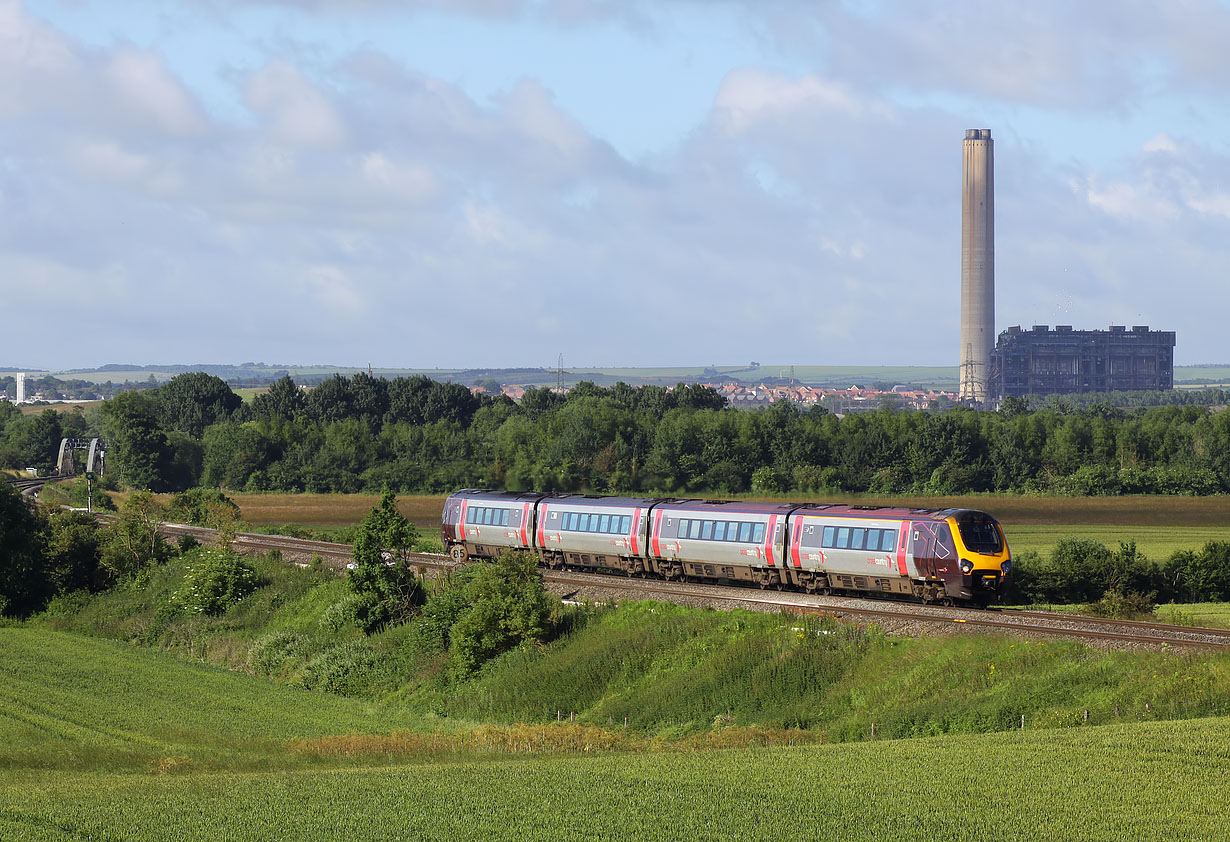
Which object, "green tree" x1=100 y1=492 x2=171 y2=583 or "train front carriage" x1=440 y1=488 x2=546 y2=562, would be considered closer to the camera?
"train front carriage" x1=440 y1=488 x2=546 y2=562

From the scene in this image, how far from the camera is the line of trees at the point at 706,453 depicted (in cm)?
12006

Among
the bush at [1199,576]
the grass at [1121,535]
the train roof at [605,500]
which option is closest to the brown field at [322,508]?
the grass at [1121,535]

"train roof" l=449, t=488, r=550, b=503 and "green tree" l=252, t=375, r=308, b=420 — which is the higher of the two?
"green tree" l=252, t=375, r=308, b=420

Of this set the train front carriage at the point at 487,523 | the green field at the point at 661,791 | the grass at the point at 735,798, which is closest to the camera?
the grass at the point at 735,798

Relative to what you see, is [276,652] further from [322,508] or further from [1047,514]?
[1047,514]

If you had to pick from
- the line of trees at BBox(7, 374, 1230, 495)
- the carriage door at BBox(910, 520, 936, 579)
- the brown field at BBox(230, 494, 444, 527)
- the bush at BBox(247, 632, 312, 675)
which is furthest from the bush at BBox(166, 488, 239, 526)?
the carriage door at BBox(910, 520, 936, 579)

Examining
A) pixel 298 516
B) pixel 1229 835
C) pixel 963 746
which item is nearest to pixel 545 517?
pixel 963 746

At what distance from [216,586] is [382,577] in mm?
13934

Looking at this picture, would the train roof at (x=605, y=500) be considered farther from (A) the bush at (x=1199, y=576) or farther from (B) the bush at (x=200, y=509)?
(B) the bush at (x=200, y=509)

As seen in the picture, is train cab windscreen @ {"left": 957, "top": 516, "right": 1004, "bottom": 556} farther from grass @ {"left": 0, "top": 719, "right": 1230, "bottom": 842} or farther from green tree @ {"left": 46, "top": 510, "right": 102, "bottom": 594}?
green tree @ {"left": 46, "top": 510, "right": 102, "bottom": 594}

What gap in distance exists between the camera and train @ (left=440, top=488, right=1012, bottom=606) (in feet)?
133

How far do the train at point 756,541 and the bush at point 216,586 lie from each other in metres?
10.4

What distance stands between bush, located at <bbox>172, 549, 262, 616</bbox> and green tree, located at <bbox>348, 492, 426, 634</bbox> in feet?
38.3

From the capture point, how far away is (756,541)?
4609 cm
